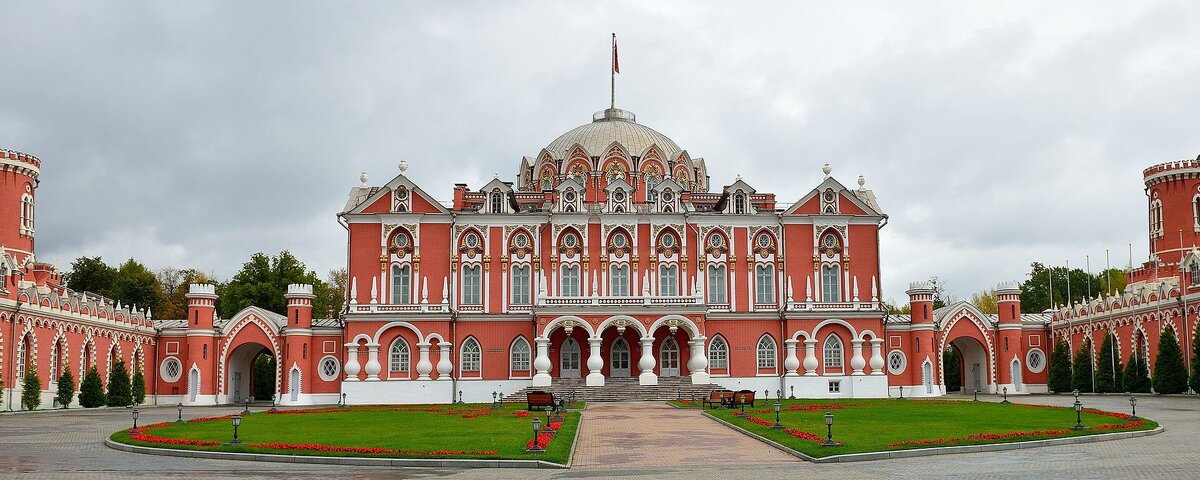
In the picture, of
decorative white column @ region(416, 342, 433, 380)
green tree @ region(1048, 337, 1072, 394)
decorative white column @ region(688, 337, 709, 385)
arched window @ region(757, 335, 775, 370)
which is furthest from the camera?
green tree @ region(1048, 337, 1072, 394)

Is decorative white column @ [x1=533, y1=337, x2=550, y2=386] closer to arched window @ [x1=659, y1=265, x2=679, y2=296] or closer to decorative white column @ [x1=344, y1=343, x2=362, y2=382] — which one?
arched window @ [x1=659, y1=265, x2=679, y2=296]

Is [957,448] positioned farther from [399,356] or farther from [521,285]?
[399,356]

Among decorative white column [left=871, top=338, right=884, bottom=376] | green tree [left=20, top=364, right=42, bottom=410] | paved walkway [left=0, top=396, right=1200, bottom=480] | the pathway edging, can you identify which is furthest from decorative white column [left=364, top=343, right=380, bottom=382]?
the pathway edging

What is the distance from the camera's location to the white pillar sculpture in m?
56.1

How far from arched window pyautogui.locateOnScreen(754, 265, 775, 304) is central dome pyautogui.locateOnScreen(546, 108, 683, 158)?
10619 mm

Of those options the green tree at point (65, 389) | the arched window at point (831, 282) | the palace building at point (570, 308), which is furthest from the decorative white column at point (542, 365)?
the green tree at point (65, 389)

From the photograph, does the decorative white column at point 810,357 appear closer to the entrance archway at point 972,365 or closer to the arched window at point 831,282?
the arched window at point 831,282

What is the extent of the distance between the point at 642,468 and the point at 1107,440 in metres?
11.8

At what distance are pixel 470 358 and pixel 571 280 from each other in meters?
6.61

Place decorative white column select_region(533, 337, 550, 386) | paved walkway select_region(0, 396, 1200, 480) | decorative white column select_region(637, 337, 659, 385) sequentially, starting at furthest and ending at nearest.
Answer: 1. decorative white column select_region(533, 337, 550, 386)
2. decorative white column select_region(637, 337, 659, 385)
3. paved walkway select_region(0, 396, 1200, 480)

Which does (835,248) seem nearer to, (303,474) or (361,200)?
(361,200)

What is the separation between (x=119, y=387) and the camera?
182 feet

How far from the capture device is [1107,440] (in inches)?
1048

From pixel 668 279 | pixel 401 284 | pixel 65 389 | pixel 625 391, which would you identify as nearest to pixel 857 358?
pixel 668 279
